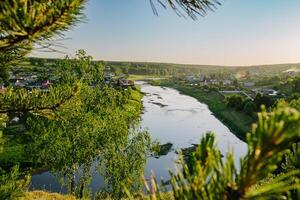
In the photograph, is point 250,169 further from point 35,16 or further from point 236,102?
point 236,102

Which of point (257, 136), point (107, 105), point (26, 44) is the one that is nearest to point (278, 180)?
point (257, 136)

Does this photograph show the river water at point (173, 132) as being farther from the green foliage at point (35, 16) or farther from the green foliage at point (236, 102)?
the green foliage at point (35, 16)

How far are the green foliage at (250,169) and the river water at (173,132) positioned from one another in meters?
28.3

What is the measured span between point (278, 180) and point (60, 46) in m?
2.04

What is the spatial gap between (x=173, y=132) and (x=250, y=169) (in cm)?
6069

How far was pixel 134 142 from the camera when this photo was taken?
29.3 metres

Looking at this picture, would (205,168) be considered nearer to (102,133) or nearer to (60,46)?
(60,46)

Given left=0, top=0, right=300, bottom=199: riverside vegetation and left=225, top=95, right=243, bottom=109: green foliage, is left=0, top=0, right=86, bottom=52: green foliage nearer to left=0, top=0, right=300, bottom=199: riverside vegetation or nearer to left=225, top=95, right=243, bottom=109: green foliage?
left=0, top=0, right=300, bottom=199: riverside vegetation

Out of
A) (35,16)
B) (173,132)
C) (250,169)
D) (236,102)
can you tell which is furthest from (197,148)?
(236,102)

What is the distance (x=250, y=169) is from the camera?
1222 mm

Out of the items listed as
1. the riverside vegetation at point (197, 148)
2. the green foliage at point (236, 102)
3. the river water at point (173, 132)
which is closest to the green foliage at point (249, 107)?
the green foliage at point (236, 102)

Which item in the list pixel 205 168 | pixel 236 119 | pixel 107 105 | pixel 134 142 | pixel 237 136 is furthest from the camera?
pixel 236 119

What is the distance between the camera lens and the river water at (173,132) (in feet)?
119

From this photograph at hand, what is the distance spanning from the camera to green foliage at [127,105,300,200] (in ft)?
3.49
